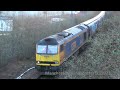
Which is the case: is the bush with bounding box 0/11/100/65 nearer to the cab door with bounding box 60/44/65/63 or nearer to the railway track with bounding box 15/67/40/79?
the railway track with bounding box 15/67/40/79

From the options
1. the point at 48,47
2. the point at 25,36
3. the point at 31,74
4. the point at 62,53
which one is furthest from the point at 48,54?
the point at 25,36

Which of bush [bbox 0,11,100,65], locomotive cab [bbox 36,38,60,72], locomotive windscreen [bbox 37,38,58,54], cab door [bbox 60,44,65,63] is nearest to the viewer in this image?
locomotive cab [bbox 36,38,60,72]

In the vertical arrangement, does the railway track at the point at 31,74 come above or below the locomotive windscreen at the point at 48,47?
below

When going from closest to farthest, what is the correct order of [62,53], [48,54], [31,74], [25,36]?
[48,54] < [62,53] < [31,74] < [25,36]

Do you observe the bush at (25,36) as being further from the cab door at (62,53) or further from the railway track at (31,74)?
the cab door at (62,53)

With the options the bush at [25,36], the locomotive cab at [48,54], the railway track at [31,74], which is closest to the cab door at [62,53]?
the locomotive cab at [48,54]

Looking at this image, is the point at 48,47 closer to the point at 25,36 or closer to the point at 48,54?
the point at 48,54

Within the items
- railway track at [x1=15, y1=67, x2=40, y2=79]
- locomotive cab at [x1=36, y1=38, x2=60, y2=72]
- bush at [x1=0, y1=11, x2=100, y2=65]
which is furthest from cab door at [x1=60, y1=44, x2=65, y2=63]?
bush at [x1=0, y1=11, x2=100, y2=65]

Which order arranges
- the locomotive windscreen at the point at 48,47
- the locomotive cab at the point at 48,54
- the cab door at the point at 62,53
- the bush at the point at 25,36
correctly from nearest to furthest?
the locomotive cab at the point at 48,54 → the locomotive windscreen at the point at 48,47 → the cab door at the point at 62,53 → the bush at the point at 25,36

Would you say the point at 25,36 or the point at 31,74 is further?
the point at 25,36
